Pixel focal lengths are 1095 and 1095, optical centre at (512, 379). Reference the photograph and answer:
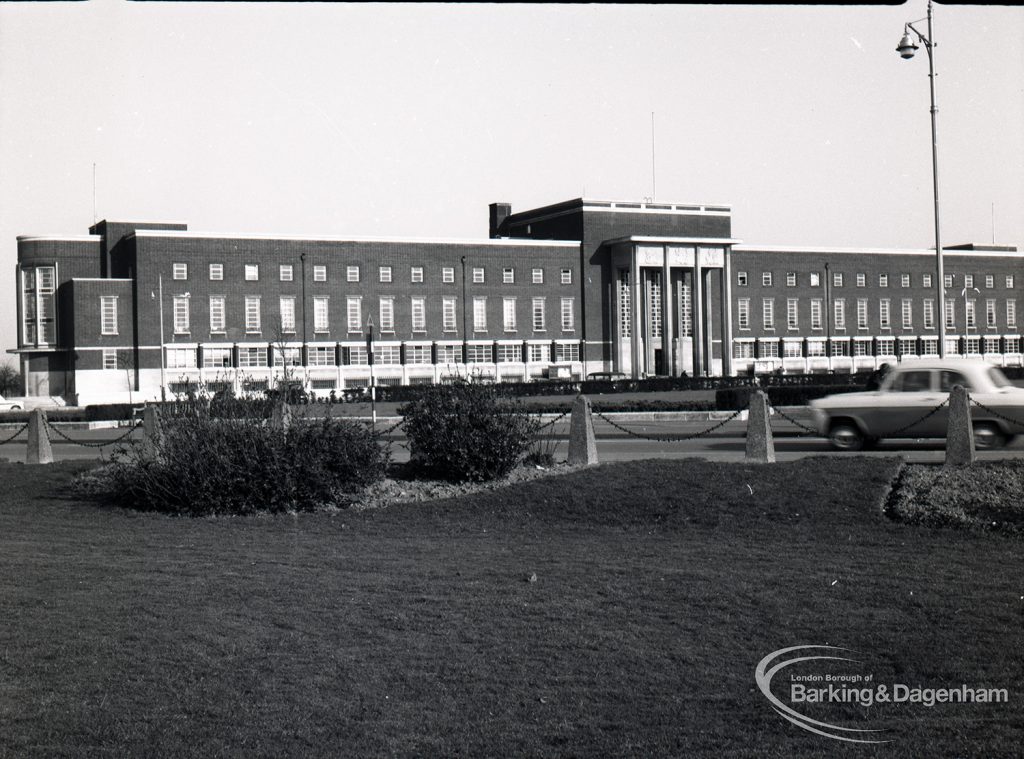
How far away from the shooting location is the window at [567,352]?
89.8 meters

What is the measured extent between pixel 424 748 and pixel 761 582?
14.6 feet

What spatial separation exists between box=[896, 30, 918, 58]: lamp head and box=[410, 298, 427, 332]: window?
6016 cm

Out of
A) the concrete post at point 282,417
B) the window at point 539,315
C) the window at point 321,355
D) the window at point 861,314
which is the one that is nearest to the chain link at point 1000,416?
the concrete post at point 282,417

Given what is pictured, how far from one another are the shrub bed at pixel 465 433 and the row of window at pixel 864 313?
83.2 m

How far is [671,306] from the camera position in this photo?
9556 cm

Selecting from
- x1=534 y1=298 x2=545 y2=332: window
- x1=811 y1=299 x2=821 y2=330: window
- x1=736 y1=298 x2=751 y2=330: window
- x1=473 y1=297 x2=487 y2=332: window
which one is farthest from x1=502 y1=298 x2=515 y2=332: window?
x1=811 y1=299 x2=821 y2=330: window

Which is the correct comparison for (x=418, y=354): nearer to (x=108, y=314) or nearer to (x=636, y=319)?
(x=636, y=319)

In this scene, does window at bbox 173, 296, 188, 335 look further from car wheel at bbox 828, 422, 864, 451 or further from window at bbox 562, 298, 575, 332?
car wheel at bbox 828, 422, 864, 451

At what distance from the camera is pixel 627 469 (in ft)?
50.1

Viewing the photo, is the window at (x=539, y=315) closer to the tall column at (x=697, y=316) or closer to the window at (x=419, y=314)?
the window at (x=419, y=314)

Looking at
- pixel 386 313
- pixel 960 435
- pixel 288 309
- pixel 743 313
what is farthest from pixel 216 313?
pixel 960 435

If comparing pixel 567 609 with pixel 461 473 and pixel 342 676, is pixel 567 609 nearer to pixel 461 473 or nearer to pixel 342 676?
pixel 342 676

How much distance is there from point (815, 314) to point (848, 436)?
82.0 meters

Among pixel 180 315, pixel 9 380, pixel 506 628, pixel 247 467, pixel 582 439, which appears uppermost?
pixel 180 315
